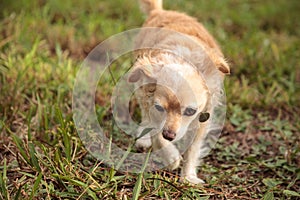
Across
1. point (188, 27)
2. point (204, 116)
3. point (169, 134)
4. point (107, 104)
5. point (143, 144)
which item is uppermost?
point (188, 27)

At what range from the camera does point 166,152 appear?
3.24 m

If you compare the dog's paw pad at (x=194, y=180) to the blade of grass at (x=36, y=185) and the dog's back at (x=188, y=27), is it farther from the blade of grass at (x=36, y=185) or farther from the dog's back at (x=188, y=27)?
the blade of grass at (x=36, y=185)

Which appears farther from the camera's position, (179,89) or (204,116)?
(204,116)

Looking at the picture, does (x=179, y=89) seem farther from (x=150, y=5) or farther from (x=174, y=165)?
(x=150, y=5)

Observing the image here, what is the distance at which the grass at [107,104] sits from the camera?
9.18 ft

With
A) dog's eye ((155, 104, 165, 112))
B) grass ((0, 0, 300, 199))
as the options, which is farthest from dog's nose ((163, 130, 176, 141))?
grass ((0, 0, 300, 199))

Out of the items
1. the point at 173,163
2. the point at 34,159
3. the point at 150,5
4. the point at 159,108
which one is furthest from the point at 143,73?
the point at 150,5

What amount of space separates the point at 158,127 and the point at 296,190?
3.45 feet

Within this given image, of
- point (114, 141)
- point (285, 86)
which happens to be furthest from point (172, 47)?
point (285, 86)

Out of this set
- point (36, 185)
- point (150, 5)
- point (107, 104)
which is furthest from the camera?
point (150, 5)

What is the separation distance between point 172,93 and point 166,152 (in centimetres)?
60

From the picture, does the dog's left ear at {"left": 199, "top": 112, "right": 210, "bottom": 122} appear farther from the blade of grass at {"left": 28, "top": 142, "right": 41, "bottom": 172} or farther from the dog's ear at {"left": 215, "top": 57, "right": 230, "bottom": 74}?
the blade of grass at {"left": 28, "top": 142, "right": 41, "bottom": 172}

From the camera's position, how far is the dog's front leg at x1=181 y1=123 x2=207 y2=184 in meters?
3.19

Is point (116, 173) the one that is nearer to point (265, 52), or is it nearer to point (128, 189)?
point (128, 189)
